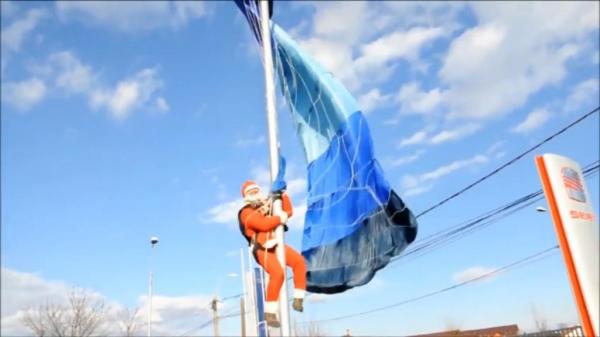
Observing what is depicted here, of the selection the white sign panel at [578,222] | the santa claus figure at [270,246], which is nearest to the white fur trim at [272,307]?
the santa claus figure at [270,246]

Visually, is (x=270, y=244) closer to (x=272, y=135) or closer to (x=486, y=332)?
(x=272, y=135)

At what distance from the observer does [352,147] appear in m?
5.50

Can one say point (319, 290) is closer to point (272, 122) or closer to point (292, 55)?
point (272, 122)

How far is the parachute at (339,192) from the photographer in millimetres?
5414

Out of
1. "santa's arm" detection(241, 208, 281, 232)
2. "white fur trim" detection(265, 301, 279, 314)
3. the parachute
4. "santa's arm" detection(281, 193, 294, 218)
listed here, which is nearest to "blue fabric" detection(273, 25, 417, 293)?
the parachute

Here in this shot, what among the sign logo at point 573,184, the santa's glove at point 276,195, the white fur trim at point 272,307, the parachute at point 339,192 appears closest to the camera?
the sign logo at point 573,184

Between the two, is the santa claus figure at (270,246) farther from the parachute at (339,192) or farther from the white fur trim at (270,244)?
the parachute at (339,192)

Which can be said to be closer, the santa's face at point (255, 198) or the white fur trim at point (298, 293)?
the white fur trim at point (298, 293)

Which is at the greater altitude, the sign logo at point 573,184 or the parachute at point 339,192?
the parachute at point 339,192

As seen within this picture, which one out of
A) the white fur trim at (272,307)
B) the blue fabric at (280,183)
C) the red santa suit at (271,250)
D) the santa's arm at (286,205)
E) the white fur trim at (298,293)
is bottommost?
the white fur trim at (272,307)

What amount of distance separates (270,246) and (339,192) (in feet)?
4.06

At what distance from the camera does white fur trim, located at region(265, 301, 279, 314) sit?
14.4 ft

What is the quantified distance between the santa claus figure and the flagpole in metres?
0.05

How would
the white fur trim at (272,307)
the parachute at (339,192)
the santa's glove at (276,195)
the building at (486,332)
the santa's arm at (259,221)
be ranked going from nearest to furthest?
the white fur trim at (272,307) → the santa's arm at (259,221) → the santa's glove at (276,195) → the parachute at (339,192) → the building at (486,332)
